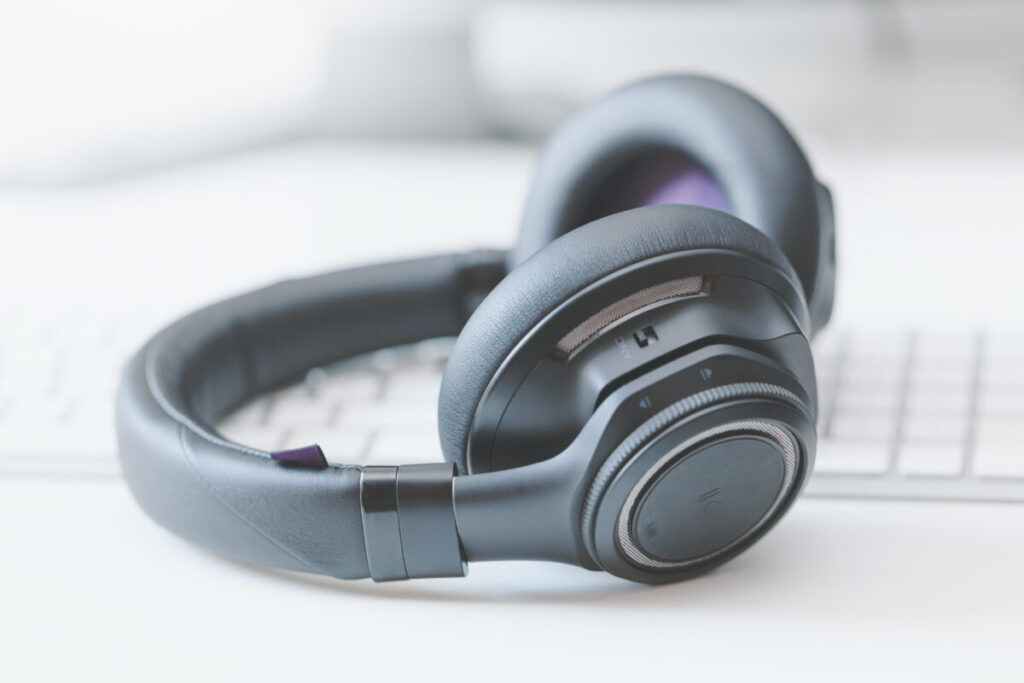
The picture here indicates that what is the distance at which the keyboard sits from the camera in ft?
1.72

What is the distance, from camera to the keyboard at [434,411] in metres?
0.52

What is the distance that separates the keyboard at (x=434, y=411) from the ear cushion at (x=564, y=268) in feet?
0.43

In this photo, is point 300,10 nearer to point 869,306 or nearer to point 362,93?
point 362,93

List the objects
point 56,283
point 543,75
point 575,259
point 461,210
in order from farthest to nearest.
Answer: point 543,75 → point 461,210 → point 56,283 → point 575,259

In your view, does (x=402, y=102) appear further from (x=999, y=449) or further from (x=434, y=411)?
(x=999, y=449)

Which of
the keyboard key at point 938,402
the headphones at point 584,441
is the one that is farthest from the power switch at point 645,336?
the keyboard key at point 938,402

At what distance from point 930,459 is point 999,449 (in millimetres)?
32

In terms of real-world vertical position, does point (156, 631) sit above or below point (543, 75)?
below

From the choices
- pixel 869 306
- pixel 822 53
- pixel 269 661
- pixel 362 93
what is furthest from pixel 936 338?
pixel 362 93

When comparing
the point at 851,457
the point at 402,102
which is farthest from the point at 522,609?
the point at 402,102

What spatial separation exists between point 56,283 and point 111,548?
1.35 ft

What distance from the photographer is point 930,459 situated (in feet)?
1.74

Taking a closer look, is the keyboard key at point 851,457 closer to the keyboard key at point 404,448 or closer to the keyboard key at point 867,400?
the keyboard key at point 867,400

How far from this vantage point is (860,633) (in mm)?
417
